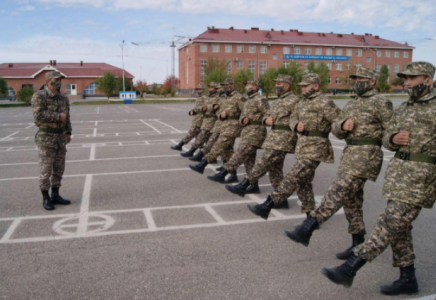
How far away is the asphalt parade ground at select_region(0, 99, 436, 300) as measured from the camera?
4027mm

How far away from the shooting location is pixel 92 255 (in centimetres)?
483

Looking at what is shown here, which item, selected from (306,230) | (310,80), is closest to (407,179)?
(306,230)

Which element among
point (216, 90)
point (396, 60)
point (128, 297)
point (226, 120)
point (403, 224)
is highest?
point (396, 60)

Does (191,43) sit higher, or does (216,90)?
(191,43)

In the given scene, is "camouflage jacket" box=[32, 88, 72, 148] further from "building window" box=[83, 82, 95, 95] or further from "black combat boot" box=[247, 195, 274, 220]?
"building window" box=[83, 82, 95, 95]

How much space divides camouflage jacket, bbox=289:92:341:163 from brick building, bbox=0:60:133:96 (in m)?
70.6

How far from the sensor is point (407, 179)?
3.72 metres

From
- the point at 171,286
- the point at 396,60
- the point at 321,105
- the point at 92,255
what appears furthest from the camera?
the point at 396,60

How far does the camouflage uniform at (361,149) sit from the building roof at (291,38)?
259 ft

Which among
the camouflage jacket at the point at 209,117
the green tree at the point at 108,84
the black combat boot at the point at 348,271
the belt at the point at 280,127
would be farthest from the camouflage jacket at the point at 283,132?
the green tree at the point at 108,84

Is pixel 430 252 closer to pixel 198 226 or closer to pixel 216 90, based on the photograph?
pixel 198 226

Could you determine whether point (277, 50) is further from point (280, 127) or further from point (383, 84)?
point (280, 127)

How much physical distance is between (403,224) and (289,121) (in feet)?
9.01

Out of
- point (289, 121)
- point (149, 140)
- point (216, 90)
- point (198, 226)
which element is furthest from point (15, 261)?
point (149, 140)
